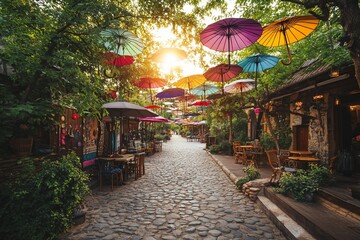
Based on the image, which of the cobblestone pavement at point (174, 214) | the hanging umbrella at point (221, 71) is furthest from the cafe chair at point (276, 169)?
the hanging umbrella at point (221, 71)

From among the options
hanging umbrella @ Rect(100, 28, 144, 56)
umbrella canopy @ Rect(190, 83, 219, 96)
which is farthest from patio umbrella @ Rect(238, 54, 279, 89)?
hanging umbrella @ Rect(100, 28, 144, 56)

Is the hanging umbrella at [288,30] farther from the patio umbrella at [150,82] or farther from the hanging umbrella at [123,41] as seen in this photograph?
the patio umbrella at [150,82]

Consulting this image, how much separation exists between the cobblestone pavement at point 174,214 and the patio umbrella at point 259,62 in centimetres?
435

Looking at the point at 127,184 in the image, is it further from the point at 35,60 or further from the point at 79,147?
the point at 35,60

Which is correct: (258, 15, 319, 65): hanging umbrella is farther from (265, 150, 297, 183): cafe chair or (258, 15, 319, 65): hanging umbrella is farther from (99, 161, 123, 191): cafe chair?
(99, 161, 123, 191): cafe chair

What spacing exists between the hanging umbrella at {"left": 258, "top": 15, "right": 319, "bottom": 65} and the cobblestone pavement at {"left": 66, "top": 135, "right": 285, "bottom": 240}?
3781 mm

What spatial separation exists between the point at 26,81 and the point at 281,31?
552 centimetres

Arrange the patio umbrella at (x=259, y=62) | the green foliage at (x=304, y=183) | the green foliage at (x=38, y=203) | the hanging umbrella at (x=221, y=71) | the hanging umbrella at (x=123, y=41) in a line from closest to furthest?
the green foliage at (x=38, y=203), the hanging umbrella at (x=123, y=41), the green foliage at (x=304, y=183), the hanging umbrella at (x=221, y=71), the patio umbrella at (x=259, y=62)

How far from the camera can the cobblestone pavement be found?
4.02 m

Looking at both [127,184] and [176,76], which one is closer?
[127,184]

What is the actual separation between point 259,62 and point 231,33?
2402 millimetres

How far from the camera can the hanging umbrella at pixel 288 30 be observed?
3935 mm

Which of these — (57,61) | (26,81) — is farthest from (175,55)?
(26,81)

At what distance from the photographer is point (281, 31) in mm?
4277
